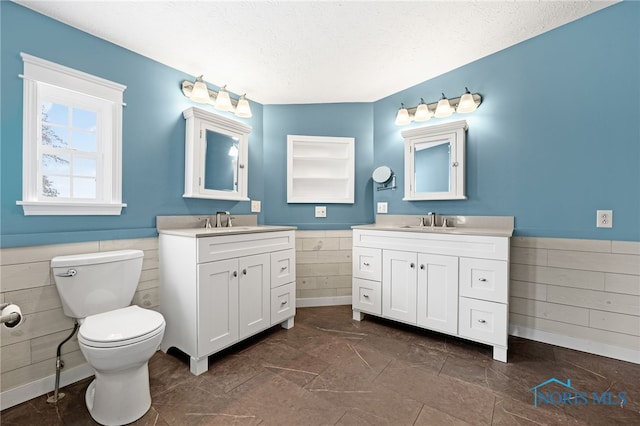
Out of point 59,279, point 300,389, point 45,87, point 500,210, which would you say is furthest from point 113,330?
point 500,210

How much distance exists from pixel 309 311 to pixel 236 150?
1748mm

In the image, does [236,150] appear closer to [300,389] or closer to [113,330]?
[113,330]

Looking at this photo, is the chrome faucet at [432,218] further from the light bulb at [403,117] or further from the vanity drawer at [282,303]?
the vanity drawer at [282,303]

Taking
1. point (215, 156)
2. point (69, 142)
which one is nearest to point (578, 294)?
point (215, 156)

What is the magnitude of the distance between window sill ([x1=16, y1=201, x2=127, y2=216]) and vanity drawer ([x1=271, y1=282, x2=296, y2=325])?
1.27m

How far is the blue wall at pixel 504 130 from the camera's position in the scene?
5.17ft

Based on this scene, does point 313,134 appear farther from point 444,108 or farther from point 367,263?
point 367,263

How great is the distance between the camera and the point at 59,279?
150cm

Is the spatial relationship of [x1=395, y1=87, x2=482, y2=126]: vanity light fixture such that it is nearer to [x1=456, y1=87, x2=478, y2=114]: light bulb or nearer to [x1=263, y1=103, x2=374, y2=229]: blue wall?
[x1=456, y1=87, x2=478, y2=114]: light bulb

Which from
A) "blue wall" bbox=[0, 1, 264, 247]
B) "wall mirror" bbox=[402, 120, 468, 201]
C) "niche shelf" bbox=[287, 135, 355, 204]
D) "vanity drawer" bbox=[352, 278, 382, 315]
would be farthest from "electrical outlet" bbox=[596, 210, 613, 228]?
"blue wall" bbox=[0, 1, 264, 247]

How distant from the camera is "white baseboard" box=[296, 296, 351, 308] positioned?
2.89 metres

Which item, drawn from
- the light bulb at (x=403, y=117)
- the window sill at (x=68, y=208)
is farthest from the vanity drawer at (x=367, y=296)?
the window sill at (x=68, y=208)

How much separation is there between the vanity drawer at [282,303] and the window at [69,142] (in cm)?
131
